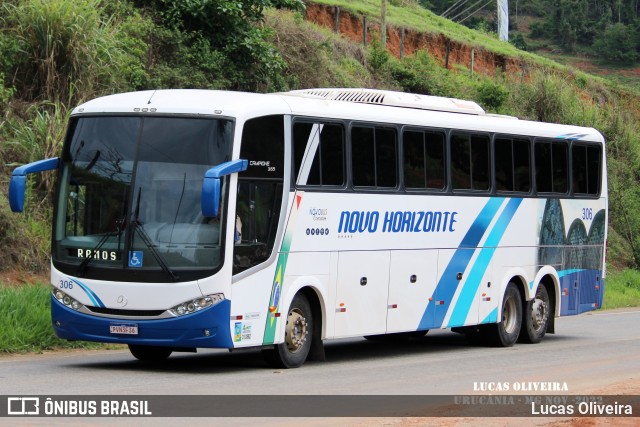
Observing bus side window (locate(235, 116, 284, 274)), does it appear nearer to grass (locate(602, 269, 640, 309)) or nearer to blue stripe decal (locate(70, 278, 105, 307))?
blue stripe decal (locate(70, 278, 105, 307))

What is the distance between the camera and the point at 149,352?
16.2m

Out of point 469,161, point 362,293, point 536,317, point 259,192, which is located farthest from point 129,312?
point 536,317

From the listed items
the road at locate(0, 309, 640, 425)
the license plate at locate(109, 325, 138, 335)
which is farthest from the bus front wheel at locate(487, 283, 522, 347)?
the license plate at locate(109, 325, 138, 335)

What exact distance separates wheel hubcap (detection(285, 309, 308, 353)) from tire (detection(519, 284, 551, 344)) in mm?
6496

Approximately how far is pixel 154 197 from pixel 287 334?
8.48 ft

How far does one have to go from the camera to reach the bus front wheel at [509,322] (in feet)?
67.8

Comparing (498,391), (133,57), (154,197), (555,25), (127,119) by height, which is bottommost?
(498,391)

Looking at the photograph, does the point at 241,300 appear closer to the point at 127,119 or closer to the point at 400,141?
the point at 127,119

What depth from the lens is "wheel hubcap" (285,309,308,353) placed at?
15.8 meters

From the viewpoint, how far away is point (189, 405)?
1185cm

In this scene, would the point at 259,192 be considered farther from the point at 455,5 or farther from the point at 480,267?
the point at 455,5

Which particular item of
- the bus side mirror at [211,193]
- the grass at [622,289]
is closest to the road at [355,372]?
the bus side mirror at [211,193]

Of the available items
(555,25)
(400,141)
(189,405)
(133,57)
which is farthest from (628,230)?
(555,25)

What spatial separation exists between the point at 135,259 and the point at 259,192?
68.7 inches
